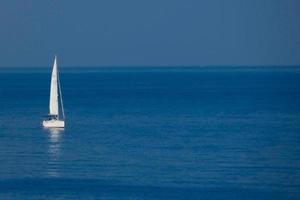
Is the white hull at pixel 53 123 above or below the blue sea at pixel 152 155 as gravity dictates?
above

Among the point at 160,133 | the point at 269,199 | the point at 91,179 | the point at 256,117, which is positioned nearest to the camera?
the point at 269,199

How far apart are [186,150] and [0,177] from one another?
583 inches

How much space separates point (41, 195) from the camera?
1903 inches

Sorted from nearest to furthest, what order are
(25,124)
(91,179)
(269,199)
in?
(269,199), (91,179), (25,124)

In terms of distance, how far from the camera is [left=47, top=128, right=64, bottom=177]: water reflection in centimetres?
5562

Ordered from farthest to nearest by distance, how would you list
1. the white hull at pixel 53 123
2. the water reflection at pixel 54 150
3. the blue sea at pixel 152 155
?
the white hull at pixel 53 123 → the water reflection at pixel 54 150 → the blue sea at pixel 152 155

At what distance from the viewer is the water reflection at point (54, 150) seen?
5562cm

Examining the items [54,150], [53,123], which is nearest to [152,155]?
[54,150]

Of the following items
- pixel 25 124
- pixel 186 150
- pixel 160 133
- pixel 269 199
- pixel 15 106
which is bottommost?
pixel 269 199

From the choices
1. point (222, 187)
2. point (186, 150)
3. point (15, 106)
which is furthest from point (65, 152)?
point (15, 106)

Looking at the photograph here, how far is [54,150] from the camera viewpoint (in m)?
65.1

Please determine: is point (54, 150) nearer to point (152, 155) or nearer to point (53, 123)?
point (152, 155)

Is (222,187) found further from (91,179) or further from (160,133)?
(160,133)

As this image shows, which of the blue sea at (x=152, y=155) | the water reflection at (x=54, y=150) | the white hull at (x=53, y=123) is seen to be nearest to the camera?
the blue sea at (x=152, y=155)
